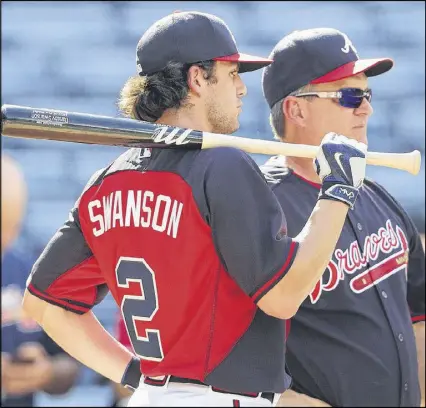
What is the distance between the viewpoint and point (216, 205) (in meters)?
2.42

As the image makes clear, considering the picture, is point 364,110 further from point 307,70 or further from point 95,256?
point 95,256

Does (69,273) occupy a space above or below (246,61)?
below

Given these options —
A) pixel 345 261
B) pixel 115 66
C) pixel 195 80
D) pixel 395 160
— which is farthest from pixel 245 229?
pixel 115 66

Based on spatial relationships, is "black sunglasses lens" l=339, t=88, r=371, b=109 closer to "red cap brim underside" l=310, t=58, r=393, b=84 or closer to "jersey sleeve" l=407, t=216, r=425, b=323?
"red cap brim underside" l=310, t=58, r=393, b=84

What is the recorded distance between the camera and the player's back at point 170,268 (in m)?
2.47

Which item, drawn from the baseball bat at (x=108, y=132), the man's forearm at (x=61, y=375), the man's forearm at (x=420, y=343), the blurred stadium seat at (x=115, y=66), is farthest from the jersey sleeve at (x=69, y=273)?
the blurred stadium seat at (x=115, y=66)

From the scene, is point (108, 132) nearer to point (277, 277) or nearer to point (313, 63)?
point (277, 277)

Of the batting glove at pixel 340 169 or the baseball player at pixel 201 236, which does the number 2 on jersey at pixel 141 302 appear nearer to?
the baseball player at pixel 201 236

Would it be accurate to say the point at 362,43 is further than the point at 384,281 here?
Yes

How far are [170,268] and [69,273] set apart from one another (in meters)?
0.44

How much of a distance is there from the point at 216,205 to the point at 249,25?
11.6 feet

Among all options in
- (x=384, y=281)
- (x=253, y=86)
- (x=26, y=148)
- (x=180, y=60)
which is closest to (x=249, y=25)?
(x=253, y=86)

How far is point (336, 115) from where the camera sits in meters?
3.45

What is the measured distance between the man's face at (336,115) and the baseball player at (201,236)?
2.39 feet
